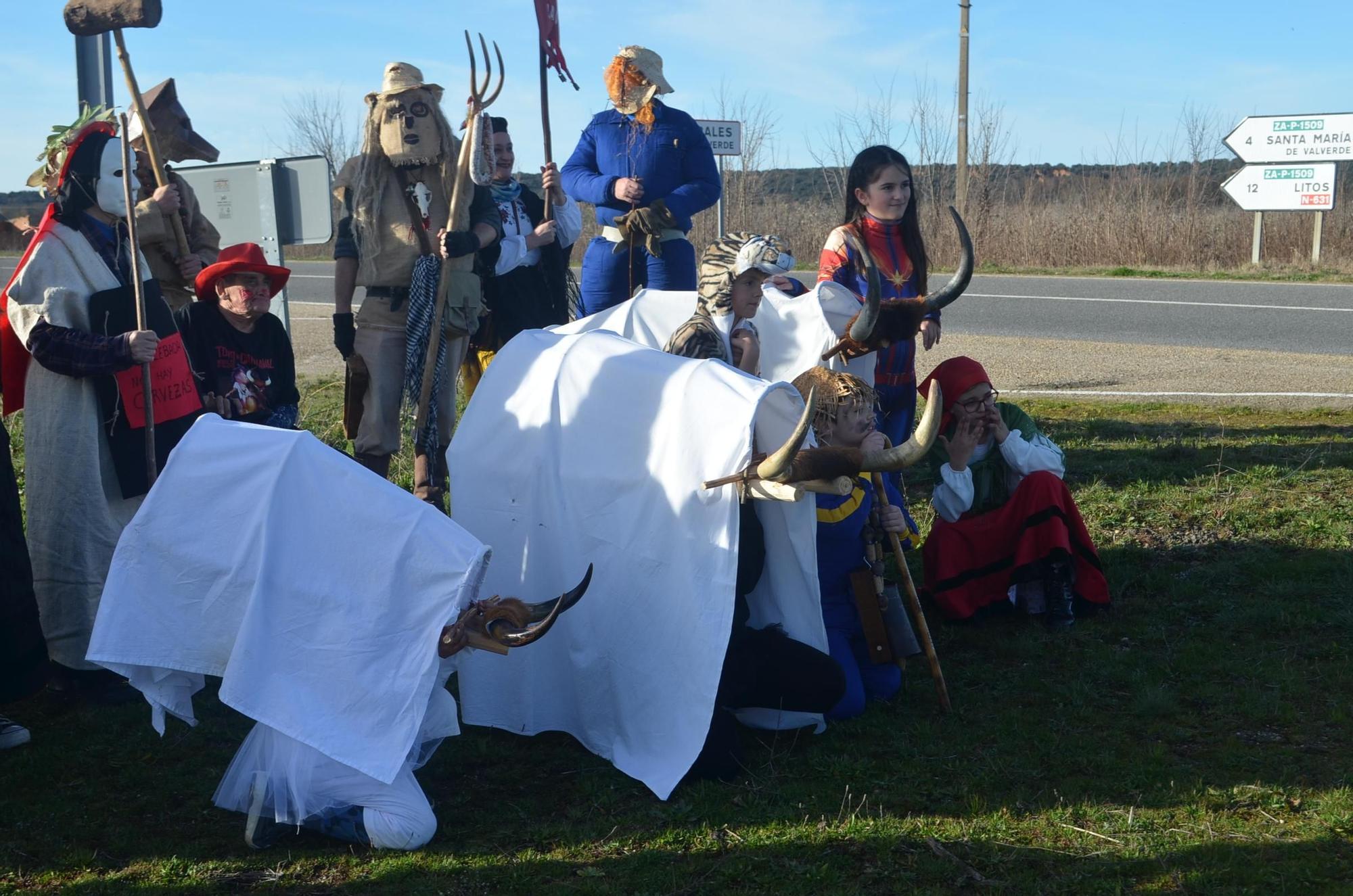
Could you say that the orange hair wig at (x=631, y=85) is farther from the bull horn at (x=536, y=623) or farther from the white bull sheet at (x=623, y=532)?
the bull horn at (x=536, y=623)

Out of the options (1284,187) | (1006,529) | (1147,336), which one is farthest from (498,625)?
(1284,187)

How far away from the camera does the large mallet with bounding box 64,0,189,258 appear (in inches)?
176

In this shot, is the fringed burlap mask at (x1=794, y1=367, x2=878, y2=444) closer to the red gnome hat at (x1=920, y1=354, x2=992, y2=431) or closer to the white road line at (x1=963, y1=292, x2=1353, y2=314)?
the red gnome hat at (x1=920, y1=354, x2=992, y2=431)

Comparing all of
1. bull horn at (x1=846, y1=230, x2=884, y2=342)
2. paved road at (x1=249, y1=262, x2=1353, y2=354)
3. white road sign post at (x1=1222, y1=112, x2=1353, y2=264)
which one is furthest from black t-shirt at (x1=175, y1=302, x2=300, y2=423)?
white road sign post at (x1=1222, y1=112, x2=1353, y2=264)

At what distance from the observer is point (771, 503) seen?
400cm

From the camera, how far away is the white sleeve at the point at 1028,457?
202 inches

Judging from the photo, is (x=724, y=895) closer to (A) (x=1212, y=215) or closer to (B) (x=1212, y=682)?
(B) (x=1212, y=682)

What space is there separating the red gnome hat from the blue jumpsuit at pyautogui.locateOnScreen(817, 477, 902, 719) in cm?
87

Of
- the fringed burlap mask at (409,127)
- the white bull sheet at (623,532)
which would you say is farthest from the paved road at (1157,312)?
the white bull sheet at (623,532)

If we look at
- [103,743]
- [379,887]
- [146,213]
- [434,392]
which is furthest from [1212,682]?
[146,213]

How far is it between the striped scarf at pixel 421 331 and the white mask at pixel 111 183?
50.5 inches

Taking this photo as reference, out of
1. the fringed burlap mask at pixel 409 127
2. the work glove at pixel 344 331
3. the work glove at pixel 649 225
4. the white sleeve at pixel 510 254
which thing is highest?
the fringed burlap mask at pixel 409 127

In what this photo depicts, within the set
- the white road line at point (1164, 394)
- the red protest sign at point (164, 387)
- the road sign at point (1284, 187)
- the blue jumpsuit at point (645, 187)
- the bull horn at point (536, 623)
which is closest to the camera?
the bull horn at point (536, 623)

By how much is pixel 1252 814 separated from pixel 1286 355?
9.14 meters
